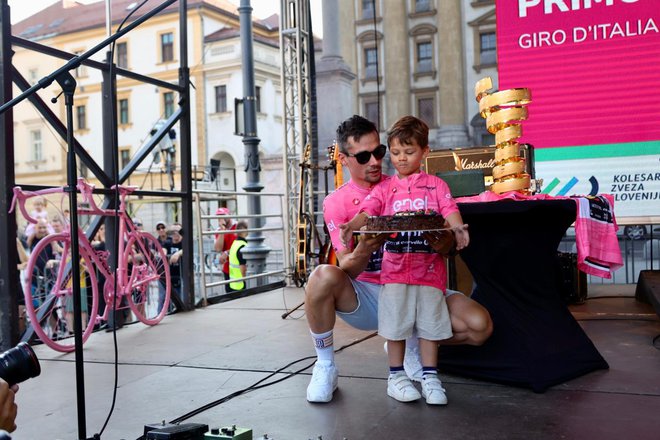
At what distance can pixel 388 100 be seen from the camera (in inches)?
1469

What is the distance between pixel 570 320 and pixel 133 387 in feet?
7.19

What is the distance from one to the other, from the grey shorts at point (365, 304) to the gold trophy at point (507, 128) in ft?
3.76

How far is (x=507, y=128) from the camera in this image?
151 inches

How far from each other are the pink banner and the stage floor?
3.01 meters

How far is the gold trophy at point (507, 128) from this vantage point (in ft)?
12.1

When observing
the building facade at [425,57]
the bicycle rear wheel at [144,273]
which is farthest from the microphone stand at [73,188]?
the building facade at [425,57]

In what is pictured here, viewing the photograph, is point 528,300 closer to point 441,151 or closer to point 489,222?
point 489,222

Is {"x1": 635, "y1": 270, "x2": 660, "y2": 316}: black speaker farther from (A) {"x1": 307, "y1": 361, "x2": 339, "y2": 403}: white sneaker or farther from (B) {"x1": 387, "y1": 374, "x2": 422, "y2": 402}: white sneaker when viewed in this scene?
(A) {"x1": 307, "y1": 361, "x2": 339, "y2": 403}: white sneaker

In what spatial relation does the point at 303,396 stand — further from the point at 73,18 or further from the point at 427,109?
the point at 73,18

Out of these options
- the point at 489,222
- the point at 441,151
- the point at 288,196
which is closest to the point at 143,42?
the point at 288,196

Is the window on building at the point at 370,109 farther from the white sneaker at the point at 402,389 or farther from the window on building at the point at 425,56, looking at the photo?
the white sneaker at the point at 402,389

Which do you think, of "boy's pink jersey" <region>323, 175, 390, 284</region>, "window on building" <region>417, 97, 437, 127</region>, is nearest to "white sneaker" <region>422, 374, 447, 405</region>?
"boy's pink jersey" <region>323, 175, 390, 284</region>

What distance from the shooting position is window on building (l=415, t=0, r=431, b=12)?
37156 millimetres

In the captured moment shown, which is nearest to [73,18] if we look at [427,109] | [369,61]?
[369,61]
